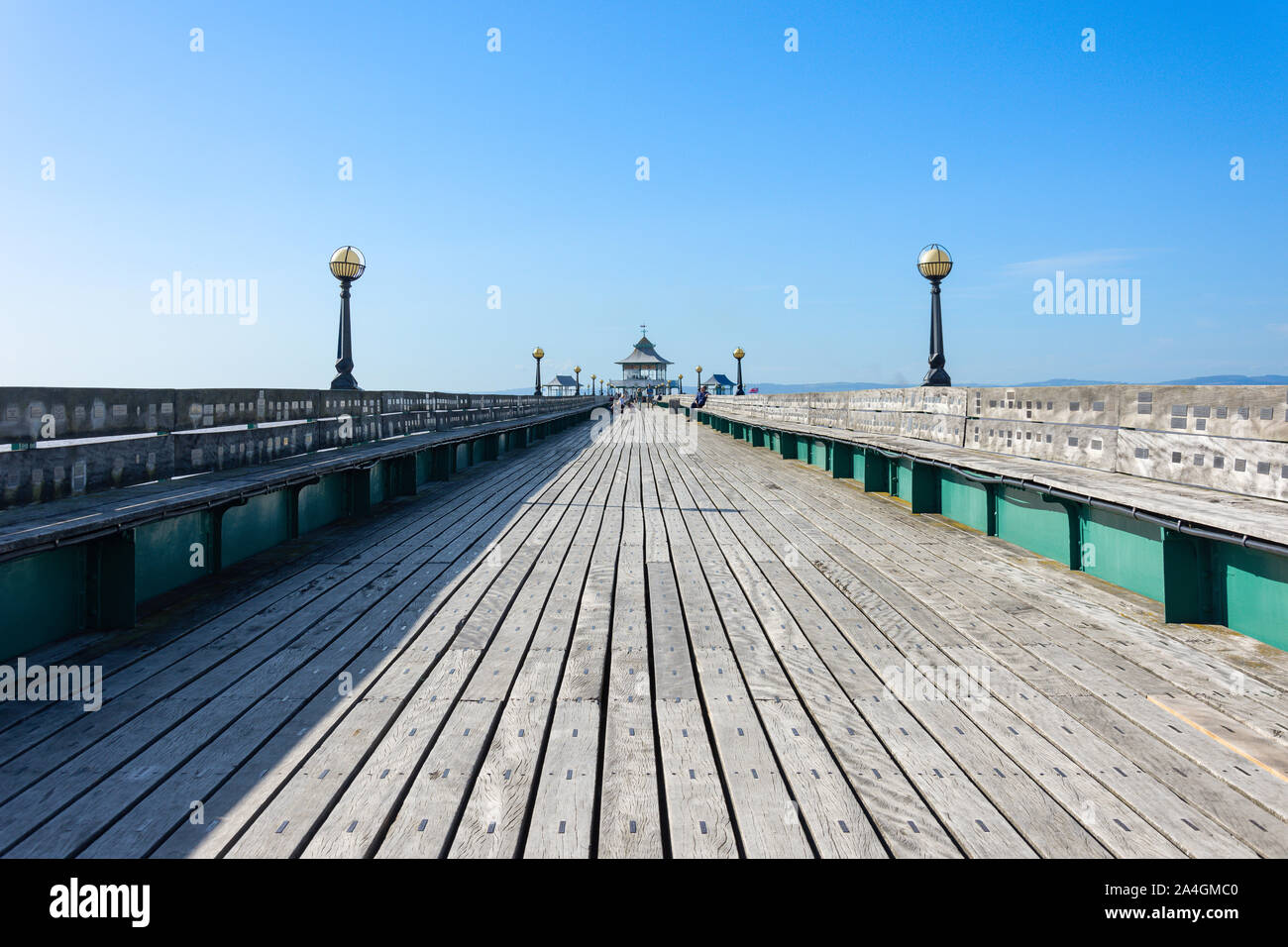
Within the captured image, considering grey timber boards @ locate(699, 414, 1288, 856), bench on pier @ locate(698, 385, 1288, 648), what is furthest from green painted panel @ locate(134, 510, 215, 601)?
bench on pier @ locate(698, 385, 1288, 648)

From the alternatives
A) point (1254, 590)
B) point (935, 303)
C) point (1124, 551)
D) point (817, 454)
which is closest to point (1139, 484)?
point (1124, 551)

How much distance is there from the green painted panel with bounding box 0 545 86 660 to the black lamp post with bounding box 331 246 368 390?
31.3 ft

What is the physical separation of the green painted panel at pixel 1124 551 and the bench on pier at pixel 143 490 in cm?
649

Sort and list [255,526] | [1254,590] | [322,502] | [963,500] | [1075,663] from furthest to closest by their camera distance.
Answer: [963,500]
[322,502]
[255,526]
[1254,590]
[1075,663]

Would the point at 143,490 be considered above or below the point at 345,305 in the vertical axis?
below

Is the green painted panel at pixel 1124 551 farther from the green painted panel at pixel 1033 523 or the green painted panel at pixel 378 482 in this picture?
the green painted panel at pixel 378 482

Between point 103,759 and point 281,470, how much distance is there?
3.96 metres

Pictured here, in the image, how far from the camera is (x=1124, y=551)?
17.1 feet

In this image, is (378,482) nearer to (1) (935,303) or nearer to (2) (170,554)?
(2) (170,554)

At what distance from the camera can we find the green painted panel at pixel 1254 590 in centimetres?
388

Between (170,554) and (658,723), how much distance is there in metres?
4.07

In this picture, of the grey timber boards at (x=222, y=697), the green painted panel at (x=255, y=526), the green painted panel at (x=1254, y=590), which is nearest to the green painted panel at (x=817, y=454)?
the green painted panel at (x=1254, y=590)

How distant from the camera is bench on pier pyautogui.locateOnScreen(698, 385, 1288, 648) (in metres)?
4.09
